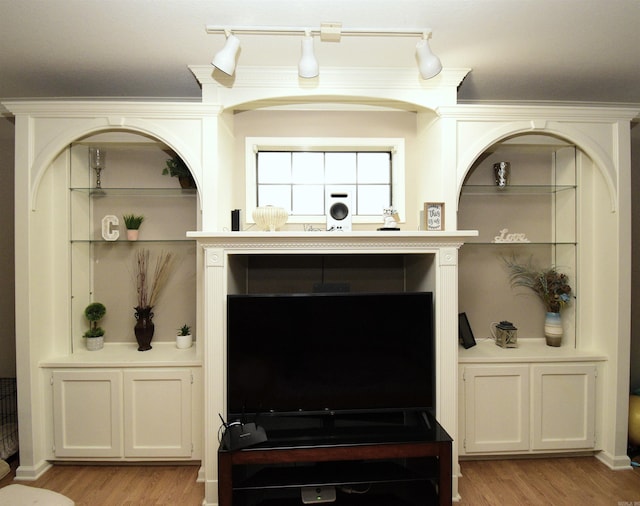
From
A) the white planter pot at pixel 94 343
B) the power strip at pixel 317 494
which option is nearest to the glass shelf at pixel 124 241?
the white planter pot at pixel 94 343

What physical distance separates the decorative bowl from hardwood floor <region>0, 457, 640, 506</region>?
167cm

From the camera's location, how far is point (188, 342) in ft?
9.02

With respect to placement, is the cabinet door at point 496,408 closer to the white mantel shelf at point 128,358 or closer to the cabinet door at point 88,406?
the white mantel shelf at point 128,358

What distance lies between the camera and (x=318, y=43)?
210cm

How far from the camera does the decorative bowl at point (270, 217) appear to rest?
229cm

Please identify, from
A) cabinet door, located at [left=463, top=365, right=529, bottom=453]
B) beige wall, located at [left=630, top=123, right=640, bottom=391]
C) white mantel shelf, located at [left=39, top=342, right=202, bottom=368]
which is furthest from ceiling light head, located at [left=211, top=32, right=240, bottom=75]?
beige wall, located at [left=630, top=123, right=640, bottom=391]

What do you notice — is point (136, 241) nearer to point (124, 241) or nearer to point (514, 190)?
point (124, 241)

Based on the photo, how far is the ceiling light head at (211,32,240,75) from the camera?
1.91m

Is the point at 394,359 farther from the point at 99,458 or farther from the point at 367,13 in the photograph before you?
the point at 99,458

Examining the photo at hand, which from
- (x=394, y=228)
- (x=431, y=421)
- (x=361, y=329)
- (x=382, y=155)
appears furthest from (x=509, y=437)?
(x=382, y=155)

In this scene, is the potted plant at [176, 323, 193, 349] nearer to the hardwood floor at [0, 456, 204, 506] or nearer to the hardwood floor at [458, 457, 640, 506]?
the hardwood floor at [0, 456, 204, 506]

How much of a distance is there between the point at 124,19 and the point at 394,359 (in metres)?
2.33

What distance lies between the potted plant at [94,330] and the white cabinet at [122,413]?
284 millimetres

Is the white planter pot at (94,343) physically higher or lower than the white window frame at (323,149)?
lower
